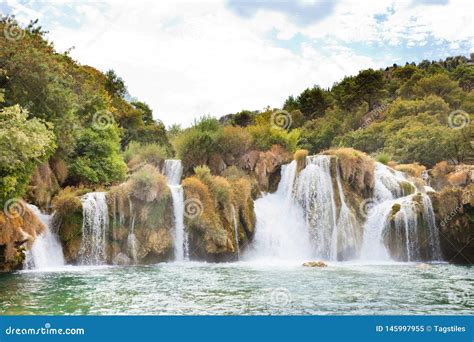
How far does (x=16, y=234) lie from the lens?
59.0ft

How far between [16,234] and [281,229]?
1408 cm

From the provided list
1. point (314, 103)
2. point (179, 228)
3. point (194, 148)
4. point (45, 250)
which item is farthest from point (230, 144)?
point (314, 103)

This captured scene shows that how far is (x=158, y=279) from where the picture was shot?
1766 cm

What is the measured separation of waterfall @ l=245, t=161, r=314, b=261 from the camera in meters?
26.7

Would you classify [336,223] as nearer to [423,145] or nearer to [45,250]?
[45,250]

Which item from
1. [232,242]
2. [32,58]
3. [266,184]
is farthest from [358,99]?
[32,58]

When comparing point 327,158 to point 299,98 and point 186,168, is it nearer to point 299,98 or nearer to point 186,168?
point 186,168

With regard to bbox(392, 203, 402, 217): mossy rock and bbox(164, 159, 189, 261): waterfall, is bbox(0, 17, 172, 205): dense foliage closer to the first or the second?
bbox(164, 159, 189, 261): waterfall

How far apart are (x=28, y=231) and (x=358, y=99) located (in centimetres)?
4820

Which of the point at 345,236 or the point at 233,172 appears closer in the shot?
the point at 345,236

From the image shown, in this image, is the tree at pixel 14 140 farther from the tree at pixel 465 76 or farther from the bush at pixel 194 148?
the tree at pixel 465 76

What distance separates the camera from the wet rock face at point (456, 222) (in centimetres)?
2609

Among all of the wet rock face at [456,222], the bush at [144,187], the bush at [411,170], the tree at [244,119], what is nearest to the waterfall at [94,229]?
the bush at [144,187]

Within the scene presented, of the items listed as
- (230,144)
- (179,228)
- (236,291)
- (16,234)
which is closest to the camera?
(236,291)
